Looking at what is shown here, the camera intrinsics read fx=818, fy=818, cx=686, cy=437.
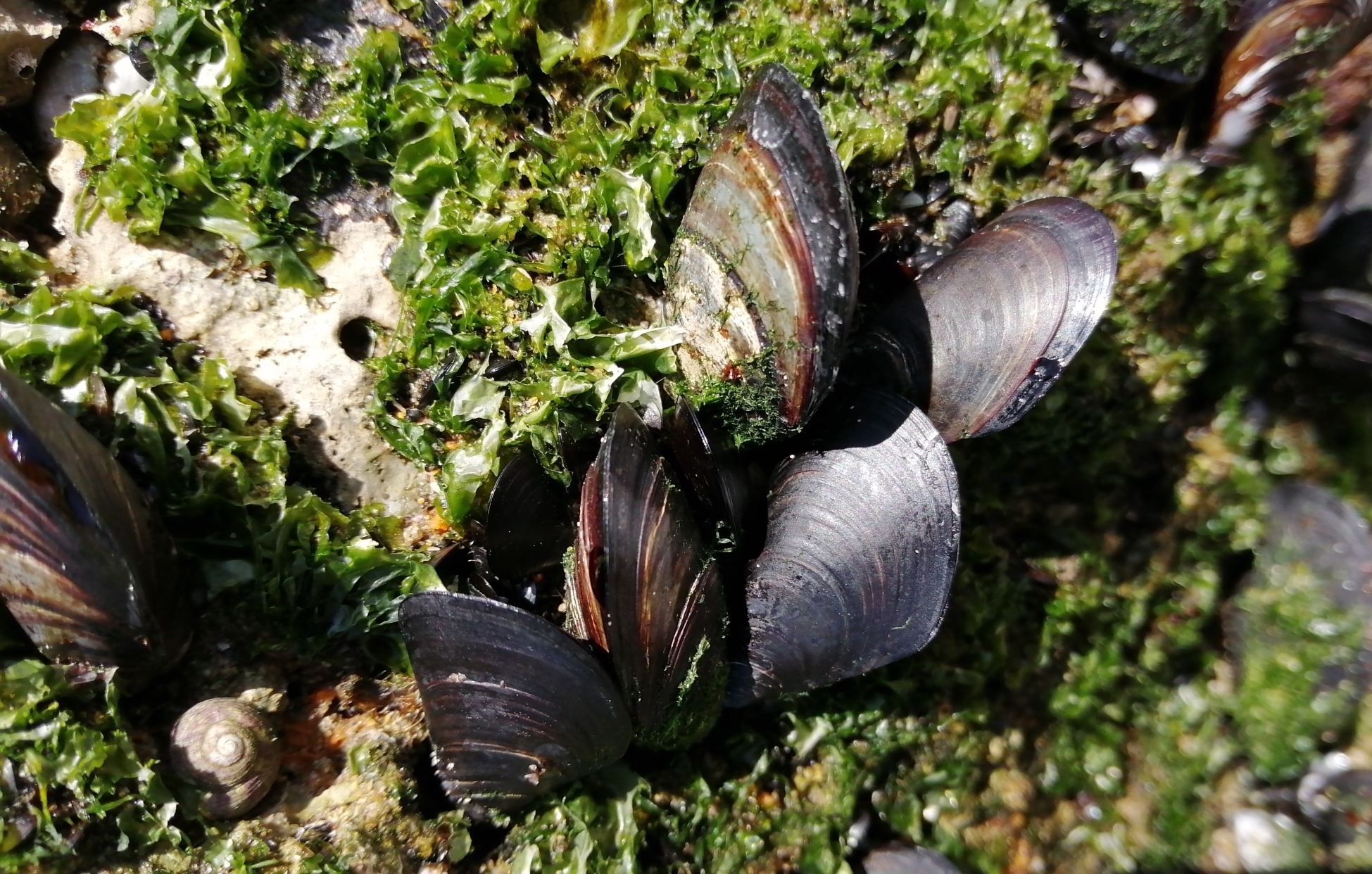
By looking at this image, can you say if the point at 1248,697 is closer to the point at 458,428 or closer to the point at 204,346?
the point at 458,428

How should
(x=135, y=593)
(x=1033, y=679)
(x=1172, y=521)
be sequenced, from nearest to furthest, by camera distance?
1. (x=135, y=593)
2. (x=1033, y=679)
3. (x=1172, y=521)

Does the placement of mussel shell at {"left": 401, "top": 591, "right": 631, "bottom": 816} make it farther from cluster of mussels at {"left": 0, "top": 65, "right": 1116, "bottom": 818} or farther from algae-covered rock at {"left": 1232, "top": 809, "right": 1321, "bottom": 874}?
algae-covered rock at {"left": 1232, "top": 809, "right": 1321, "bottom": 874}

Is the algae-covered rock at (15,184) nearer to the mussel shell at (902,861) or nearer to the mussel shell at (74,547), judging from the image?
the mussel shell at (74,547)

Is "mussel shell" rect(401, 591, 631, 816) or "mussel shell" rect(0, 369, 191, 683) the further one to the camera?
"mussel shell" rect(401, 591, 631, 816)

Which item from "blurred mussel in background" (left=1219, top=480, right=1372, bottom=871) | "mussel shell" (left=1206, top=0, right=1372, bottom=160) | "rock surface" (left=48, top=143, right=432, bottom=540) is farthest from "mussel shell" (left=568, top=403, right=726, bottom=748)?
"blurred mussel in background" (left=1219, top=480, right=1372, bottom=871)

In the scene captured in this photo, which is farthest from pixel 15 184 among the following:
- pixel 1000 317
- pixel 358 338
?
pixel 1000 317

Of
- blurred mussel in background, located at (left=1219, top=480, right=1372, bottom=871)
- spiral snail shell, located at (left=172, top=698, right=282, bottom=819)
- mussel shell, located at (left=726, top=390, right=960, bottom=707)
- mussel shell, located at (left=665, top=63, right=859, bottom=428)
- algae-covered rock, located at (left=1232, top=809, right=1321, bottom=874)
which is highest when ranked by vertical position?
mussel shell, located at (left=665, top=63, right=859, bottom=428)

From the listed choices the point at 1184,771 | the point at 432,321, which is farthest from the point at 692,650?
the point at 1184,771
